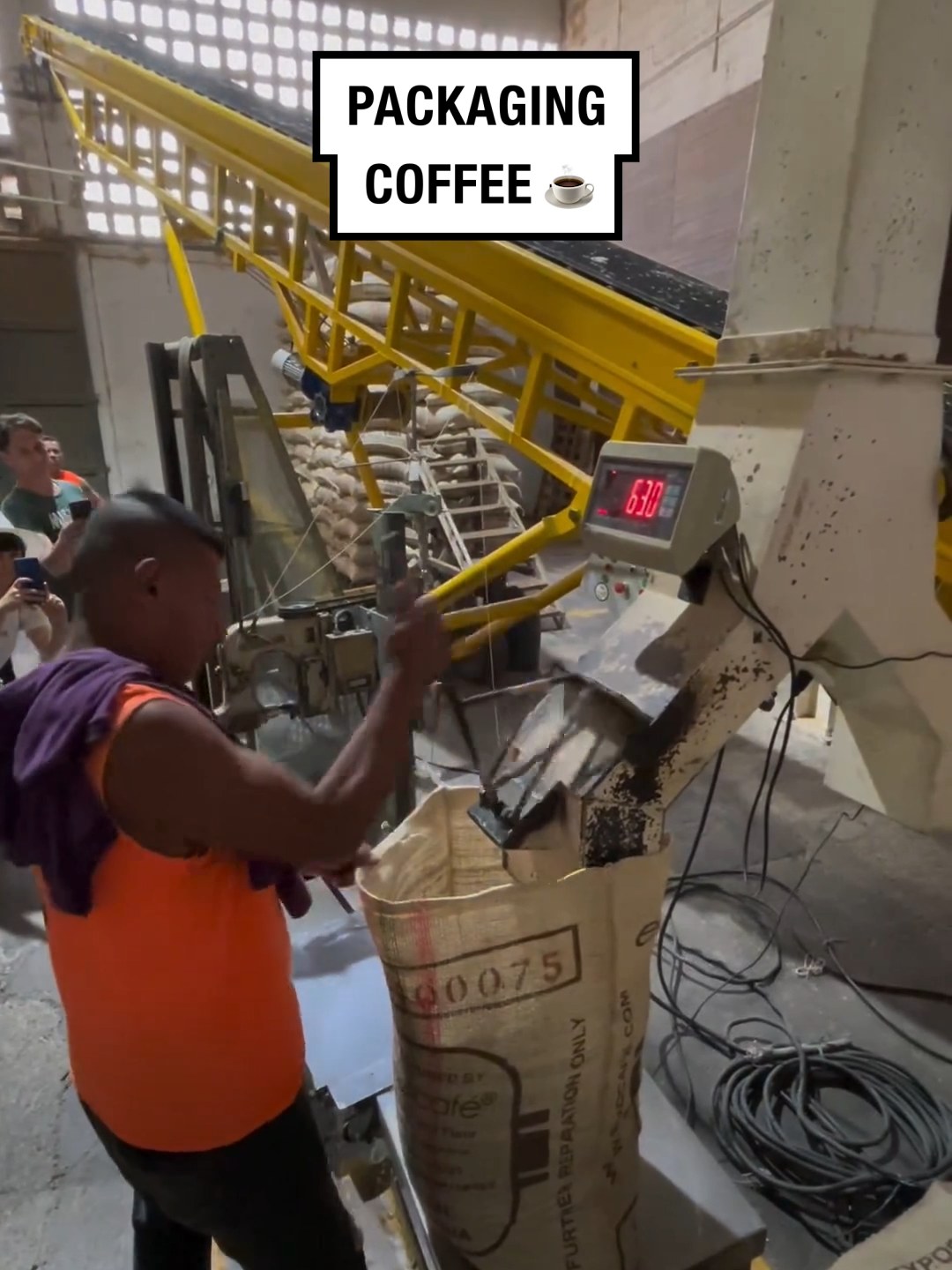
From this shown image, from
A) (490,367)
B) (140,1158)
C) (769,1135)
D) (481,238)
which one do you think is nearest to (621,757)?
(140,1158)

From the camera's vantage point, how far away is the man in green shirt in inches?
103

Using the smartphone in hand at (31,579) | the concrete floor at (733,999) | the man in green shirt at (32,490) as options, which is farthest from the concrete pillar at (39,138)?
the concrete floor at (733,999)

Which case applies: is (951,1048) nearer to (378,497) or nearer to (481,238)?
(481,238)

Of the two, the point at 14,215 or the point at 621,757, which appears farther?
the point at 14,215

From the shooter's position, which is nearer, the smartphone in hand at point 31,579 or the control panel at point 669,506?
the control panel at point 669,506

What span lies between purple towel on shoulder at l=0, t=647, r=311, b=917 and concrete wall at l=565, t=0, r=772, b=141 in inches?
172

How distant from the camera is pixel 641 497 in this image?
3.01 feet

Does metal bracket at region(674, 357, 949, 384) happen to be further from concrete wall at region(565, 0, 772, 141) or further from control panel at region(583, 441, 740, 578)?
concrete wall at region(565, 0, 772, 141)

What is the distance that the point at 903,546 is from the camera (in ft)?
3.39

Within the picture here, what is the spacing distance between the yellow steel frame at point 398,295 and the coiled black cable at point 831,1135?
4.56 ft

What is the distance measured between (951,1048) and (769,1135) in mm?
574

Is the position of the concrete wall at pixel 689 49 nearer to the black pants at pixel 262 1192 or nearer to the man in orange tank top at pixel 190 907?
the man in orange tank top at pixel 190 907

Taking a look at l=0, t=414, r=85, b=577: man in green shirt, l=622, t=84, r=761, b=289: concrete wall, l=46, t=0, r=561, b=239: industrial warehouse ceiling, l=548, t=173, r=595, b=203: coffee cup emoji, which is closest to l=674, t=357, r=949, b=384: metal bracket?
l=548, t=173, r=595, b=203: coffee cup emoji

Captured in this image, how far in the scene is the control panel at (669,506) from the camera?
87 cm
